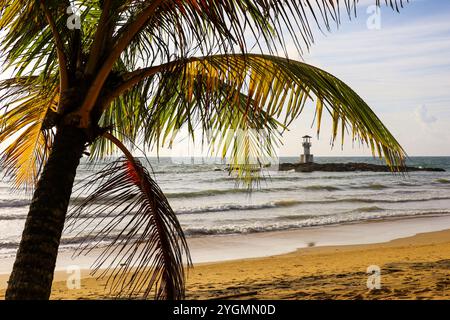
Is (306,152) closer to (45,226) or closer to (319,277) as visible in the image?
(319,277)

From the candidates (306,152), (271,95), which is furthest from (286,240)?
(306,152)

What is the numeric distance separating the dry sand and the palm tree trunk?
334 cm

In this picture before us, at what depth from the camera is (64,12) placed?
9.37 feet

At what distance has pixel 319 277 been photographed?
21.6 ft

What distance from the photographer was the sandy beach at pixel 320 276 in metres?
5.32

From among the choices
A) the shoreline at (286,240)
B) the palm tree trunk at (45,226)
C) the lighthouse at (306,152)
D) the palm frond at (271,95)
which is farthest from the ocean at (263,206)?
the lighthouse at (306,152)

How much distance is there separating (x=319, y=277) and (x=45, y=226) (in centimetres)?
487

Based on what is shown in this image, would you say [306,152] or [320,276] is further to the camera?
[306,152]

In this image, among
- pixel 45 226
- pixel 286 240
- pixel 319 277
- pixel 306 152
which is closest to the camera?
pixel 45 226

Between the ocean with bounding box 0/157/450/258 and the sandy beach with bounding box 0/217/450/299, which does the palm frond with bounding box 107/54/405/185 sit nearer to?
the sandy beach with bounding box 0/217/450/299

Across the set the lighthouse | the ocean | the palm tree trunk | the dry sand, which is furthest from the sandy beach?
the lighthouse

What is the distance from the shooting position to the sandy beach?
5.32 meters
